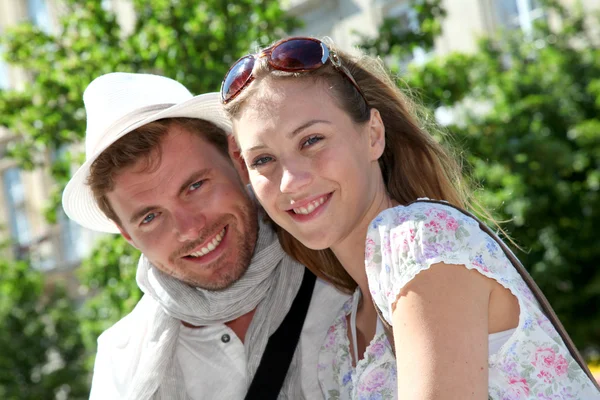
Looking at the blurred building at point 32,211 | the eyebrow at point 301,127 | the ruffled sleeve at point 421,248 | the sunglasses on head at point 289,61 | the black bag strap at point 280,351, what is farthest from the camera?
the blurred building at point 32,211

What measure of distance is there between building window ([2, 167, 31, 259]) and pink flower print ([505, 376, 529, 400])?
78.6 feet

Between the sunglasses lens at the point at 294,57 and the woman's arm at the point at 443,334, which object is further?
the sunglasses lens at the point at 294,57

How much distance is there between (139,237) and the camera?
3.71m

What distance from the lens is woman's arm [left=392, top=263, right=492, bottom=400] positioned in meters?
2.19

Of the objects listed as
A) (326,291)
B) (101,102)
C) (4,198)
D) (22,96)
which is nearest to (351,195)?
(326,291)

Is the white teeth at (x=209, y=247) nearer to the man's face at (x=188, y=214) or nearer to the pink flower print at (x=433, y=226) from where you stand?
the man's face at (x=188, y=214)

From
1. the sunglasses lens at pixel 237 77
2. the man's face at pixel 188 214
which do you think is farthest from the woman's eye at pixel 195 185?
the sunglasses lens at pixel 237 77

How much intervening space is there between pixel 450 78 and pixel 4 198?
19.8 m

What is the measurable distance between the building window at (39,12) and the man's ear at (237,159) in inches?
858

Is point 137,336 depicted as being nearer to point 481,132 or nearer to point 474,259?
point 474,259

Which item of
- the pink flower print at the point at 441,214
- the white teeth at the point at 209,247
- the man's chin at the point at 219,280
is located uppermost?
the pink flower print at the point at 441,214

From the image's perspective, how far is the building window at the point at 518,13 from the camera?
1456cm

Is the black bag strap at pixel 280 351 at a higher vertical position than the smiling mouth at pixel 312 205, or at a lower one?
lower

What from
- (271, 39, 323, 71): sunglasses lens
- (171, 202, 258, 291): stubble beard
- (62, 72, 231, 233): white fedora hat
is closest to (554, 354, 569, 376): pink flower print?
(271, 39, 323, 71): sunglasses lens
